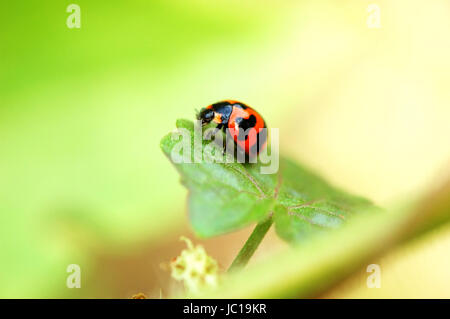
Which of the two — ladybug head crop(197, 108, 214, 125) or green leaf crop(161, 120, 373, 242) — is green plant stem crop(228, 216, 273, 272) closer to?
green leaf crop(161, 120, 373, 242)

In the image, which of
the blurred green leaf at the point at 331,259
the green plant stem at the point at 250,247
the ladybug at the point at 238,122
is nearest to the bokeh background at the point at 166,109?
the ladybug at the point at 238,122

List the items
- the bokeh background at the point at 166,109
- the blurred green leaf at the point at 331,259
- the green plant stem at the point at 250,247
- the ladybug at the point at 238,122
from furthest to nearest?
the bokeh background at the point at 166,109
the ladybug at the point at 238,122
the green plant stem at the point at 250,247
the blurred green leaf at the point at 331,259

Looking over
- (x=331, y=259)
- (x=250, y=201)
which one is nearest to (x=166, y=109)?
(x=250, y=201)

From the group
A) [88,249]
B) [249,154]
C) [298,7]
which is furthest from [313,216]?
[298,7]

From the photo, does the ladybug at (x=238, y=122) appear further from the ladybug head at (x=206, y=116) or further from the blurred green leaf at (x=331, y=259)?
the blurred green leaf at (x=331, y=259)

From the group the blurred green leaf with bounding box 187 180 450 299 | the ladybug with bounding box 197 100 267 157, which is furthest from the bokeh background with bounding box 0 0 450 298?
the blurred green leaf with bounding box 187 180 450 299

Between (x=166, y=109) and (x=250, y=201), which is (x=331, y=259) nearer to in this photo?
(x=250, y=201)
